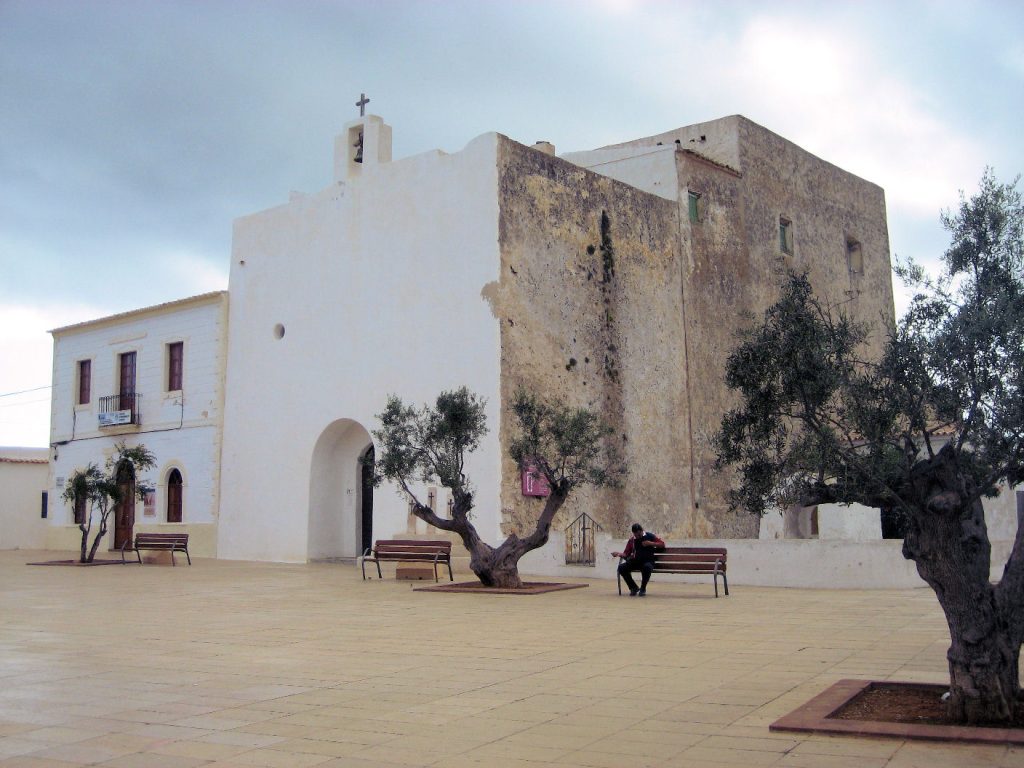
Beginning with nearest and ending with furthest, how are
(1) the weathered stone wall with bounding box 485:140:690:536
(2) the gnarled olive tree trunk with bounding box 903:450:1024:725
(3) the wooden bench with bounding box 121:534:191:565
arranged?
(2) the gnarled olive tree trunk with bounding box 903:450:1024:725 < (1) the weathered stone wall with bounding box 485:140:690:536 < (3) the wooden bench with bounding box 121:534:191:565

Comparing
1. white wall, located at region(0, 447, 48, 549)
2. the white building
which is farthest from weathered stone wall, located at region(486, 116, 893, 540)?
white wall, located at region(0, 447, 48, 549)

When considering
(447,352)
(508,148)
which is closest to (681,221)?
(508,148)

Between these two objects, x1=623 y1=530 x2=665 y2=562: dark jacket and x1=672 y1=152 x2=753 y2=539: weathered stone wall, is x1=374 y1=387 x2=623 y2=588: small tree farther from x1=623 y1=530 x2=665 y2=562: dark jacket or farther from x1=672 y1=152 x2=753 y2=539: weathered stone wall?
x1=672 y1=152 x2=753 y2=539: weathered stone wall

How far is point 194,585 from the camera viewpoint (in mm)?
16812

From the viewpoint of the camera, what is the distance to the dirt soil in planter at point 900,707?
19.3 feet

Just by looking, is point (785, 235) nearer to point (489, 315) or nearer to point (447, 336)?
point (489, 315)

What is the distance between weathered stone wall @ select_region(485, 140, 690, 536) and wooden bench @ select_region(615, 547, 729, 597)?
5.02 meters

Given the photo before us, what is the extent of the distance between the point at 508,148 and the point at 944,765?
1717 cm

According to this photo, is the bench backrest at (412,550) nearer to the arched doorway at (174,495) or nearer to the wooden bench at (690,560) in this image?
the wooden bench at (690,560)

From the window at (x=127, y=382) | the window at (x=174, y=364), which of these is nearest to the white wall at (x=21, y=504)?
the window at (x=127, y=382)

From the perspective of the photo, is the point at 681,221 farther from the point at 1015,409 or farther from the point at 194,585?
the point at 1015,409

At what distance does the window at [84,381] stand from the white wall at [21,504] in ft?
17.3

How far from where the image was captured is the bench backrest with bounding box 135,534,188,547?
2230cm

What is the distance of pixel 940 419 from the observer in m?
6.17
